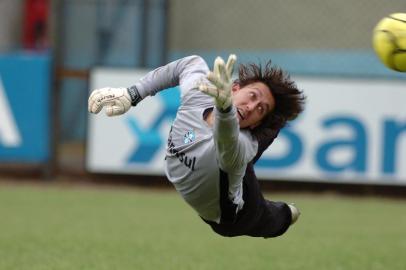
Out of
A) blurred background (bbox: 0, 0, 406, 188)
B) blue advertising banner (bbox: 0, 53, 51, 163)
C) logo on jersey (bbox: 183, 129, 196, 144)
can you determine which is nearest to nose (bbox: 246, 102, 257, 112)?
logo on jersey (bbox: 183, 129, 196, 144)

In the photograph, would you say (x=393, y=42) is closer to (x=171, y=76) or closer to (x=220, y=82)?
(x=171, y=76)

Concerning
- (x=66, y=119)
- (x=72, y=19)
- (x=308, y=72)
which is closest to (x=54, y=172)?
(x=66, y=119)

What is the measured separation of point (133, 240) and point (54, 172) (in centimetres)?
504

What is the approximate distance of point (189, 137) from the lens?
5770 mm

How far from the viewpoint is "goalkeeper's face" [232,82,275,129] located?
5.57 meters

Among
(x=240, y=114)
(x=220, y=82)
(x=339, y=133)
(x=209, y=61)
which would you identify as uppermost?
(x=220, y=82)

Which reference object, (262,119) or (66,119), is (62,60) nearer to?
(66,119)

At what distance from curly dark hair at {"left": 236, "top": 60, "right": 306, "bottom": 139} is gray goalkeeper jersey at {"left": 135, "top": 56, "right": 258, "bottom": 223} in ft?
0.66

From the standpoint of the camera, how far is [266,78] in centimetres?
580

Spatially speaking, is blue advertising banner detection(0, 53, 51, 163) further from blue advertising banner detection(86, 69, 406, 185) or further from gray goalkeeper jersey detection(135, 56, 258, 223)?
gray goalkeeper jersey detection(135, 56, 258, 223)

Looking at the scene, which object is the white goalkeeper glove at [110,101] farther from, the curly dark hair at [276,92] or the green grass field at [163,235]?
the green grass field at [163,235]

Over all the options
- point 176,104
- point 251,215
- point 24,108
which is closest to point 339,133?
point 176,104

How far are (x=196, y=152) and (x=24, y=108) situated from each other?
8500mm

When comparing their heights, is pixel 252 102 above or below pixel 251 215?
above
